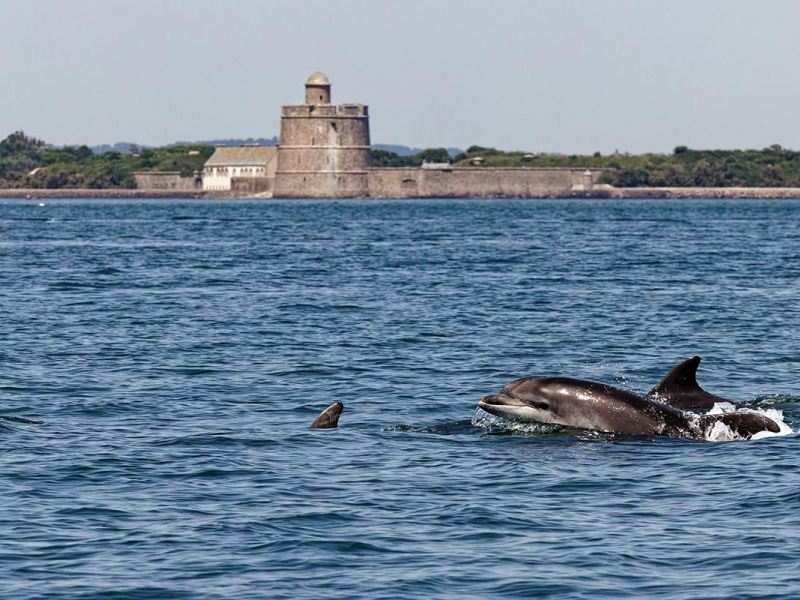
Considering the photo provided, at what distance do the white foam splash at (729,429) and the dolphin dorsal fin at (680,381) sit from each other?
0.45m

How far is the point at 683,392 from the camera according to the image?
18594 mm

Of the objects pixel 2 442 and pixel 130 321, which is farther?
pixel 130 321

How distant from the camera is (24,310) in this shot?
119ft

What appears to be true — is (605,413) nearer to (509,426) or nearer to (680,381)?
(509,426)

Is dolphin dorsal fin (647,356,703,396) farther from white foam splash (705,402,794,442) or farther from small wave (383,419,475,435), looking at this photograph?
small wave (383,419,475,435)

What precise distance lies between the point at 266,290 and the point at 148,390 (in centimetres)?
2184

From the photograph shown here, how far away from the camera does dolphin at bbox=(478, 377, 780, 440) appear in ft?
57.4

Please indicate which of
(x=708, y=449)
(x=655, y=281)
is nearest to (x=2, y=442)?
(x=708, y=449)

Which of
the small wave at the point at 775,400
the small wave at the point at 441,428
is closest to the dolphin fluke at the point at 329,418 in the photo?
the small wave at the point at 441,428

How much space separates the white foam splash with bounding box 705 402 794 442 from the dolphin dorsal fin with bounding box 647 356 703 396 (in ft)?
1.49

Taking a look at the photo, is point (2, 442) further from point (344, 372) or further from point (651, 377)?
point (651, 377)

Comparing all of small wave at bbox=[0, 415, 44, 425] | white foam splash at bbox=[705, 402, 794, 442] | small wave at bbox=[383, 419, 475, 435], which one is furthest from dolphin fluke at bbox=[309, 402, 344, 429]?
white foam splash at bbox=[705, 402, 794, 442]

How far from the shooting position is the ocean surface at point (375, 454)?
12.1m

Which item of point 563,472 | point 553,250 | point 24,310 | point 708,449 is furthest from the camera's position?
point 553,250
